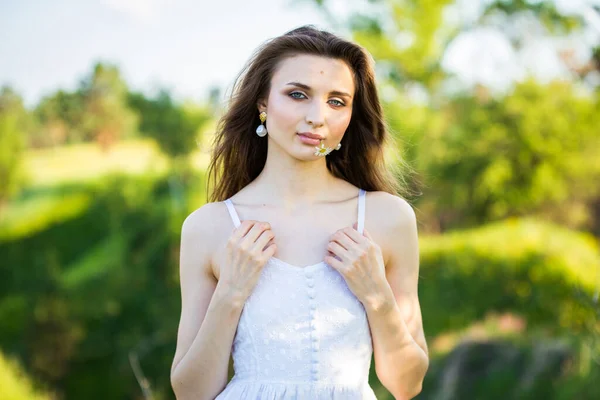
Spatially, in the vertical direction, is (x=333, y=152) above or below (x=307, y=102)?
below

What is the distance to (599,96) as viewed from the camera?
56.0ft

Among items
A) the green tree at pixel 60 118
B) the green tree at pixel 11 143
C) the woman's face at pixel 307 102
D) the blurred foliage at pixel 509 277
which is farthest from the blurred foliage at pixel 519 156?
the woman's face at pixel 307 102

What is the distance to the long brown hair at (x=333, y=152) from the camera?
7.45 ft

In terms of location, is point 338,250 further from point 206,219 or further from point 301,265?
point 206,219

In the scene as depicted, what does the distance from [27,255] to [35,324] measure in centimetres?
156

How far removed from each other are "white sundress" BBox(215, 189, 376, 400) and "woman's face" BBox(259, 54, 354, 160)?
35 centimetres

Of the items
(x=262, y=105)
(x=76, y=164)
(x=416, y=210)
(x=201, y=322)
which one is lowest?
(x=76, y=164)

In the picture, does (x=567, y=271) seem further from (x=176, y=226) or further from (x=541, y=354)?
(x=176, y=226)

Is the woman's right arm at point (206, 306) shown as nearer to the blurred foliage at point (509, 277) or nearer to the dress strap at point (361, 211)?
the dress strap at point (361, 211)

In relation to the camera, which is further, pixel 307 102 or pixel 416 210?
pixel 416 210

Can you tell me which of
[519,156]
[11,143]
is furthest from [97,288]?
[519,156]

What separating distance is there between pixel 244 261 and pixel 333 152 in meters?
0.54

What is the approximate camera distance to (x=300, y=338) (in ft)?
6.69

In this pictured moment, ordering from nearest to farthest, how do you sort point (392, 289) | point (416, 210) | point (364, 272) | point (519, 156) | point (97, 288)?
1. point (364, 272)
2. point (392, 289)
3. point (416, 210)
4. point (97, 288)
5. point (519, 156)
